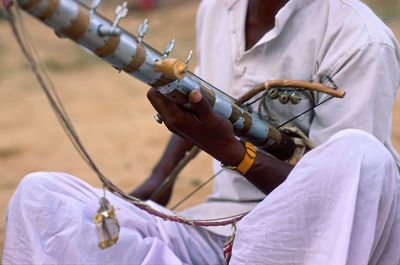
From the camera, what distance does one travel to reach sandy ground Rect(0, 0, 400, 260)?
400 centimetres

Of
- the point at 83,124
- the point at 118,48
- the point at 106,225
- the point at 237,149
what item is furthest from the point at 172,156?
the point at 83,124

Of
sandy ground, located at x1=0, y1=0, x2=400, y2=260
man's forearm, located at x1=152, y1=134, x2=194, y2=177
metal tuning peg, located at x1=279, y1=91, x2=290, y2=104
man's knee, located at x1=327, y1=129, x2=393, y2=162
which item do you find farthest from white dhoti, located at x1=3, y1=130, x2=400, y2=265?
sandy ground, located at x1=0, y1=0, x2=400, y2=260

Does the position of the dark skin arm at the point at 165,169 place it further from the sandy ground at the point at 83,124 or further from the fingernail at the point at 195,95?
the sandy ground at the point at 83,124

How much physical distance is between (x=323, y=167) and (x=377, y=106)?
0.43 m

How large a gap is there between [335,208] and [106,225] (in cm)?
59

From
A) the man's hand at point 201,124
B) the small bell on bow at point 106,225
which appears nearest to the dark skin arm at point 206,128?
the man's hand at point 201,124

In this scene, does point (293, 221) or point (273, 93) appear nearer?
point (293, 221)

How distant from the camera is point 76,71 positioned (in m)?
6.67

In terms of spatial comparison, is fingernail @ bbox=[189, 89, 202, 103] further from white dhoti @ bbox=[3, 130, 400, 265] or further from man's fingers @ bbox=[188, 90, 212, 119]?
white dhoti @ bbox=[3, 130, 400, 265]

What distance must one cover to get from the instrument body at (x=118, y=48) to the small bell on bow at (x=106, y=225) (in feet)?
Result: 1.13

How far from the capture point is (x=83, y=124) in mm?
4996

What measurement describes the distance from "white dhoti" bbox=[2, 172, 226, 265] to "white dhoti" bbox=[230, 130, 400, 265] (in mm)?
425

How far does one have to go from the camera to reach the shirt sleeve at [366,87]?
5.43 feet

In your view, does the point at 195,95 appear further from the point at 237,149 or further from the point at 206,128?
the point at 237,149
